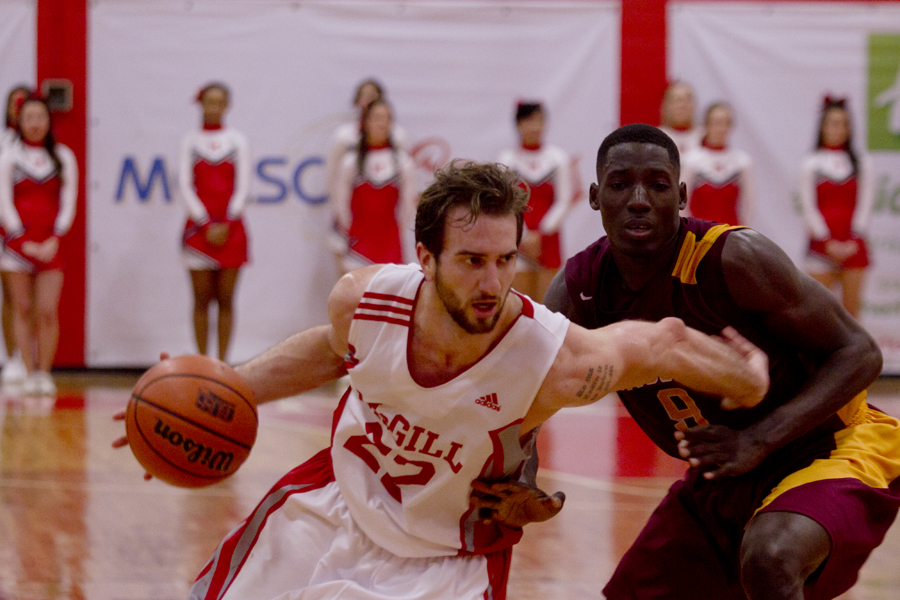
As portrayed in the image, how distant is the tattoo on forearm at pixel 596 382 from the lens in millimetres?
2744

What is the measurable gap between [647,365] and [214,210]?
6.83 metres

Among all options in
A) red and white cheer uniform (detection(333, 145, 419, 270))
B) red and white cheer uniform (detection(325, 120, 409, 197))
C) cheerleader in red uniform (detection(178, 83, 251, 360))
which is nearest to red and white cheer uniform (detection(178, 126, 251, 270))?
cheerleader in red uniform (detection(178, 83, 251, 360))

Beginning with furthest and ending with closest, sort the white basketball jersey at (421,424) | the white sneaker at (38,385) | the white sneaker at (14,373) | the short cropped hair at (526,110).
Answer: the short cropped hair at (526,110)
the white sneaker at (14,373)
the white sneaker at (38,385)
the white basketball jersey at (421,424)

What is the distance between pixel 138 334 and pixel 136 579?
6.01 m

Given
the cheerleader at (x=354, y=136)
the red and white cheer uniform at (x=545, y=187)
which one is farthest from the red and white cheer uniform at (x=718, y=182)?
the cheerleader at (x=354, y=136)

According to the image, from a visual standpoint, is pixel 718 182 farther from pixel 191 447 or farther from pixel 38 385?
pixel 191 447

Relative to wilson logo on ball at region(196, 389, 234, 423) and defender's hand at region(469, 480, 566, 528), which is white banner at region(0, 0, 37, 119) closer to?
wilson logo on ball at region(196, 389, 234, 423)

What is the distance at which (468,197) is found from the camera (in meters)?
2.66

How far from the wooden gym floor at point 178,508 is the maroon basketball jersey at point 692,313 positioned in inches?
47.5

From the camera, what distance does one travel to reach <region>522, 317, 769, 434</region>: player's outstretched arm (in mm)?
2754

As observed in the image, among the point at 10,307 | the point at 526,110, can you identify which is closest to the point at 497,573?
the point at 526,110

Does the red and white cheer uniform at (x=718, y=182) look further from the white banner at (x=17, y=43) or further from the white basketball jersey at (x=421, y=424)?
the white basketball jersey at (x=421, y=424)

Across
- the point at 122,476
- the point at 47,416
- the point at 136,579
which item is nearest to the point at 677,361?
the point at 136,579

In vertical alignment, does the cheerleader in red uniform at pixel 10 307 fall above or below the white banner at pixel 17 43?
below
